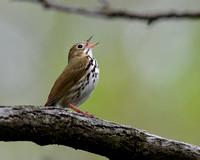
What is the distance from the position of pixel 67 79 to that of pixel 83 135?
8.01 feet

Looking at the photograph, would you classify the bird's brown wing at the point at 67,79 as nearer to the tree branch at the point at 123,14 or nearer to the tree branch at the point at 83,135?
the tree branch at the point at 83,135

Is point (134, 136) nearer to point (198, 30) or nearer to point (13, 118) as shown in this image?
point (13, 118)

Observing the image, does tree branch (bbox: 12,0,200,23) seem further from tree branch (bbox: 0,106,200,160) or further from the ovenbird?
the ovenbird

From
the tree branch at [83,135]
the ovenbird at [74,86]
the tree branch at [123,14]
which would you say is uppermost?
the ovenbird at [74,86]

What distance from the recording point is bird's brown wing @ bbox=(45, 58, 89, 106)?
6.55 m

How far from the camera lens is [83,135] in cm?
462

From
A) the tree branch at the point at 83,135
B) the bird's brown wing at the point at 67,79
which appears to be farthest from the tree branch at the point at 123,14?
the bird's brown wing at the point at 67,79

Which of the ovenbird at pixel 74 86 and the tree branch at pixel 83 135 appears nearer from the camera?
the tree branch at pixel 83 135

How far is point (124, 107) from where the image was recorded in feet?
36.8

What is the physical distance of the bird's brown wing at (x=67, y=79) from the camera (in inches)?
258

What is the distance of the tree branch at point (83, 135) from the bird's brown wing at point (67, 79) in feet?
5.93

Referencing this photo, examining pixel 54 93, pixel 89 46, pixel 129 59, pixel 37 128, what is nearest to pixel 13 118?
pixel 37 128

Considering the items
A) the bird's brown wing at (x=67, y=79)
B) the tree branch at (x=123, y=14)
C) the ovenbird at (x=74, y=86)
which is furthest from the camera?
the ovenbird at (x=74, y=86)

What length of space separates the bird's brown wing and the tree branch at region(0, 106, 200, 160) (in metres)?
1.81
